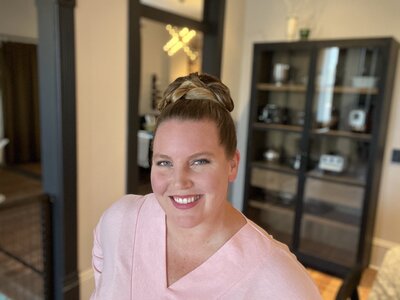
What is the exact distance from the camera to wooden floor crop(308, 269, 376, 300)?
2611 millimetres

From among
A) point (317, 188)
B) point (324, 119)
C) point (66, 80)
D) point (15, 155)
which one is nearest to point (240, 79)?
point (324, 119)

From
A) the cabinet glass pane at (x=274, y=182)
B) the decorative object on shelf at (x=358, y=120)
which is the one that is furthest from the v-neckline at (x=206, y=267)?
the cabinet glass pane at (x=274, y=182)

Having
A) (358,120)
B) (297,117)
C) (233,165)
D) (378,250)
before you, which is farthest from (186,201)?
(378,250)

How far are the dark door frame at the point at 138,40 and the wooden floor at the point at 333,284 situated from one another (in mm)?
1610

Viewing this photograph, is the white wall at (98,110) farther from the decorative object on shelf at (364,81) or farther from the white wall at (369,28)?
the decorative object on shelf at (364,81)

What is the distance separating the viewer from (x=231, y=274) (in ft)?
2.83

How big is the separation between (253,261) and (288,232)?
2.55 m

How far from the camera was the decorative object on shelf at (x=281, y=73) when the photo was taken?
3.14 m

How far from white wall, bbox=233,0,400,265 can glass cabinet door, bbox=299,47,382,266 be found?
18 centimetres

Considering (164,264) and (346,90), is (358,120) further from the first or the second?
(164,264)

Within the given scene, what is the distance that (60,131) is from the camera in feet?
6.34

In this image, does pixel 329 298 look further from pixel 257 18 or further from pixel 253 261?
pixel 257 18

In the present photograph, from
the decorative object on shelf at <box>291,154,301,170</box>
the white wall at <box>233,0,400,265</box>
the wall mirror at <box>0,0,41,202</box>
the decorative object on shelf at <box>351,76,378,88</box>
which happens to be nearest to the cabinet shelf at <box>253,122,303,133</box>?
the decorative object on shelf at <box>291,154,301,170</box>

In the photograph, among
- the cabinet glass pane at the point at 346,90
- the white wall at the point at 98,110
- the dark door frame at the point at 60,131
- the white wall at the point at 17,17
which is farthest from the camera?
the white wall at the point at 17,17
